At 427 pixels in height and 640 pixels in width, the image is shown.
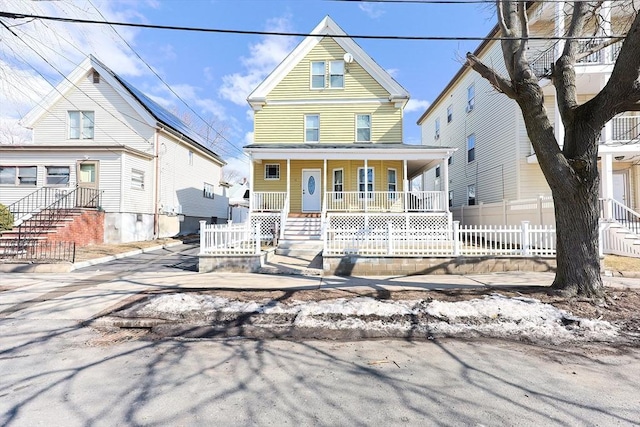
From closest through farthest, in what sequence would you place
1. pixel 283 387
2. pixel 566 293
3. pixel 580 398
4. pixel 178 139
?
1. pixel 580 398
2. pixel 283 387
3. pixel 566 293
4. pixel 178 139

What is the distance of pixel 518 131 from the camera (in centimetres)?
1455

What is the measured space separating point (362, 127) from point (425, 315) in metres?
13.6

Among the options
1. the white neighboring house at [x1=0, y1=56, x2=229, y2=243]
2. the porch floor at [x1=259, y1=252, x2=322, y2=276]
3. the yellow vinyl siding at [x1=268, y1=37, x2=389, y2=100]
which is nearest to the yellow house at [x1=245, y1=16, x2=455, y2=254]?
the yellow vinyl siding at [x1=268, y1=37, x2=389, y2=100]

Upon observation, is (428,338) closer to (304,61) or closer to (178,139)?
(304,61)

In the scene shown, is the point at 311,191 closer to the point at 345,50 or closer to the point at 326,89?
the point at 326,89

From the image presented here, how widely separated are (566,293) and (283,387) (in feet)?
17.6

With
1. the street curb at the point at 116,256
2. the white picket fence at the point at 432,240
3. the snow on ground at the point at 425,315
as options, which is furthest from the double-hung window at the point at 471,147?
the street curb at the point at 116,256

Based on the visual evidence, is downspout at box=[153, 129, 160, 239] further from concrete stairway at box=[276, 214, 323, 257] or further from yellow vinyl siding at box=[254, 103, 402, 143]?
concrete stairway at box=[276, 214, 323, 257]

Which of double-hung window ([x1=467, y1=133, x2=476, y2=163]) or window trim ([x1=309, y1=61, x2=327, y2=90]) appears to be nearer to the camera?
window trim ([x1=309, y1=61, x2=327, y2=90])

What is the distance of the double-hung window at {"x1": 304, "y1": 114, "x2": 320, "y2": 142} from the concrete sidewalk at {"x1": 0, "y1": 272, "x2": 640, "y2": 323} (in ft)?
34.0

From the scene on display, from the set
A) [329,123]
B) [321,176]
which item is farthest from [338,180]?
[329,123]

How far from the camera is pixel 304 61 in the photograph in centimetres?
1742

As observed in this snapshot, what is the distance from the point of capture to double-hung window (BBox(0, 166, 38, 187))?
15.7 m

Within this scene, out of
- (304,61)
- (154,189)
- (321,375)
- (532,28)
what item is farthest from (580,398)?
(154,189)
